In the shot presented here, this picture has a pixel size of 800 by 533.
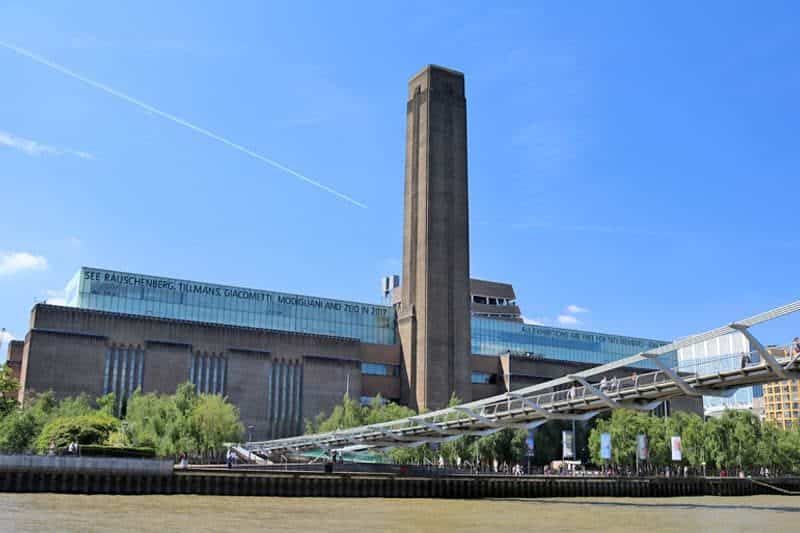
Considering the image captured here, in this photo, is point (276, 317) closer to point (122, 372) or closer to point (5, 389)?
Answer: point (122, 372)

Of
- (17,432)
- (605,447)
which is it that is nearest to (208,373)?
(17,432)

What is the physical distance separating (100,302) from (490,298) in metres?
60.9

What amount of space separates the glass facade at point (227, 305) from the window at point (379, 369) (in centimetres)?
545

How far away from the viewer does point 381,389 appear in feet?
362

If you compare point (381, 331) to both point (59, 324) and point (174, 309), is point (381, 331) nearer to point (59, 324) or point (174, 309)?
point (174, 309)

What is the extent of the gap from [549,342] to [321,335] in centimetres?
3793

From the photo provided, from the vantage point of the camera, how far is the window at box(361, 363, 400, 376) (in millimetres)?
110625

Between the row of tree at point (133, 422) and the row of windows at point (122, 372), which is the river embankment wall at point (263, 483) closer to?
the row of tree at point (133, 422)

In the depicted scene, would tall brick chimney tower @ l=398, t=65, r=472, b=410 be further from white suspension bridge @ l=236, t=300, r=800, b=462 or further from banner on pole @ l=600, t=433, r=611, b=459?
white suspension bridge @ l=236, t=300, r=800, b=462

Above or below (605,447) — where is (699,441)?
above

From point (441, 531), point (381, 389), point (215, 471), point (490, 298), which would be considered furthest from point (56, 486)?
point (490, 298)

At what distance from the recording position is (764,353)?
34.8 meters

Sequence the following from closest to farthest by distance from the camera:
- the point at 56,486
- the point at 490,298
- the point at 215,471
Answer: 1. the point at 56,486
2. the point at 215,471
3. the point at 490,298

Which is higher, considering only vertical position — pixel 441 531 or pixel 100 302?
pixel 100 302
